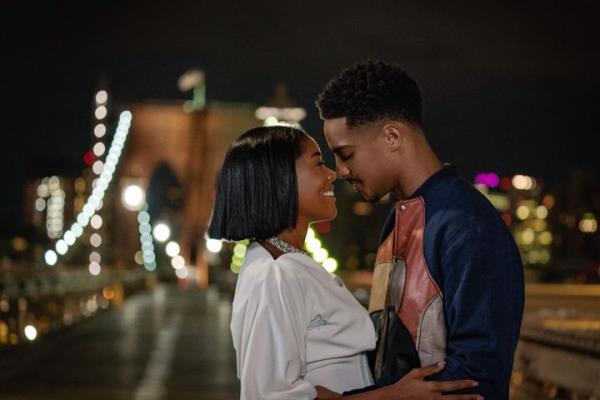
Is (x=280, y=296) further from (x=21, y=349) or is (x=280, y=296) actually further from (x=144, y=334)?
(x=144, y=334)

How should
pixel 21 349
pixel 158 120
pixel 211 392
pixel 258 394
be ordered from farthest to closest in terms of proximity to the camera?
pixel 158 120
pixel 21 349
pixel 211 392
pixel 258 394

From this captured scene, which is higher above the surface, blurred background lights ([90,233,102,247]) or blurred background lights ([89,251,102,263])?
blurred background lights ([90,233,102,247])

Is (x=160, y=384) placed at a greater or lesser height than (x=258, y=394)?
lesser

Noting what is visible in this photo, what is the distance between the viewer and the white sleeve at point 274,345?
2811mm

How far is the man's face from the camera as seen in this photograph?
3.08 metres

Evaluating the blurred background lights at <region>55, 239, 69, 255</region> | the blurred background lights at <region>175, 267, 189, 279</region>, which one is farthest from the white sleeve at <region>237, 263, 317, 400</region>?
the blurred background lights at <region>175, 267, 189, 279</region>

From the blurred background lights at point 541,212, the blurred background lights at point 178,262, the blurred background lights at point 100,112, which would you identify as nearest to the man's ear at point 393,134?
the blurred background lights at point 178,262

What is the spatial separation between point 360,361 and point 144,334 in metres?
16.5

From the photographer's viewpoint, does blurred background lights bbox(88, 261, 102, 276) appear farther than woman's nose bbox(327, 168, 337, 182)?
Yes

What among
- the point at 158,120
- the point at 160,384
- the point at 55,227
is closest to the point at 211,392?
the point at 160,384

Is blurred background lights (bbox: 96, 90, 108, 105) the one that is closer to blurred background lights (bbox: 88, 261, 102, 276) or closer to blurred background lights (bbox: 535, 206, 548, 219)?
blurred background lights (bbox: 88, 261, 102, 276)

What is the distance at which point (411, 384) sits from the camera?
284 cm

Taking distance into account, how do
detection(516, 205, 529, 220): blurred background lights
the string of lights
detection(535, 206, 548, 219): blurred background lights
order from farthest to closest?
1. detection(516, 205, 529, 220): blurred background lights
2. detection(535, 206, 548, 219): blurred background lights
3. the string of lights

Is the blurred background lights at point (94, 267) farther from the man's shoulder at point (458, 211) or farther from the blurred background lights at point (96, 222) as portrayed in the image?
the man's shoulder at point (458, 211)
